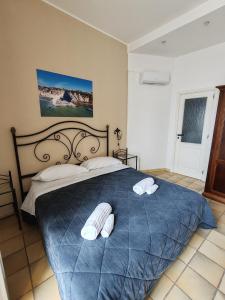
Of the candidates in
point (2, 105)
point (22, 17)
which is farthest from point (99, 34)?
point (2, 105)

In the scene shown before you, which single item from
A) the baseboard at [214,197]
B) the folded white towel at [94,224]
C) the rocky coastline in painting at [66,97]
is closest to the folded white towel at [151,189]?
the folded white towel at [94,224]

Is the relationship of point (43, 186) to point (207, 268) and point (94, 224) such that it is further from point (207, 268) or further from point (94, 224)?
point (207, 268)

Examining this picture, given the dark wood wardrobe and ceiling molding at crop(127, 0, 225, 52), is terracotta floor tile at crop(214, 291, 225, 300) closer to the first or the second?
the dark wood wardrobe

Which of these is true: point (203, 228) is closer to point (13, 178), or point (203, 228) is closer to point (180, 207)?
point (180, 207)

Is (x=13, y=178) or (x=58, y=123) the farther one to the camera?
(x=58, y=123)

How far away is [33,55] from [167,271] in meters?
2.91

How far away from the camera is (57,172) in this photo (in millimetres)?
2113

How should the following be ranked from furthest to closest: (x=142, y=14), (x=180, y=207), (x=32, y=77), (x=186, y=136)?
A: (x=186, y=136) < (x=142, y=14) < (x=32, y=77) < (x=180, y=207)

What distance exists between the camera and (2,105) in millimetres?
1906

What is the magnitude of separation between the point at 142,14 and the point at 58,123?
2.06 m

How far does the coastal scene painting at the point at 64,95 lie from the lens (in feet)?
7.24

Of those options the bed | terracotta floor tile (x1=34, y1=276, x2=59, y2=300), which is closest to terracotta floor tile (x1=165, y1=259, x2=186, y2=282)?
the bed

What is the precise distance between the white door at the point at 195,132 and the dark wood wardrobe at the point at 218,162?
718 mm

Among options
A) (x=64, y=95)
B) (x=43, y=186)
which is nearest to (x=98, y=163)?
(x=43, y=186)
